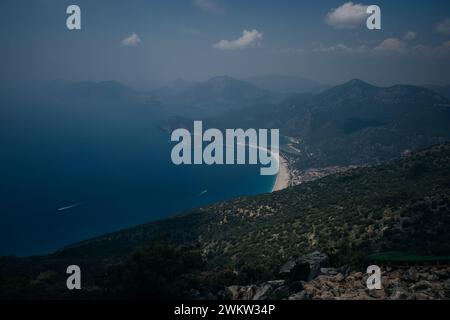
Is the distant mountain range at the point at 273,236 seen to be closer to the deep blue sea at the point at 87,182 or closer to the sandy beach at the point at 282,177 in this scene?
the deep blue sea at the point at 87,182

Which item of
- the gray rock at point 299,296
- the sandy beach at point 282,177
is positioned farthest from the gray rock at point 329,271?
the sandy beach at point 282,177

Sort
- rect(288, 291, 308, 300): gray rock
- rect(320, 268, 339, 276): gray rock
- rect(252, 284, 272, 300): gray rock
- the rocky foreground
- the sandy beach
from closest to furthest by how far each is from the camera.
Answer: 1. the rocky foreground
2. rect(288, 291, 308, 300): gray rock
3. rect(252, 284, 272, 300): gray rock
4. rect(320, 268, 339, 276): gray rock
5. the sandy beach

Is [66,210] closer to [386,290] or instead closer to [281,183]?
[281,183]

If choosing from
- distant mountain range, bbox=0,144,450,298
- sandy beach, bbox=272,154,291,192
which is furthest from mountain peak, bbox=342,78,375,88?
distant mountain range, bbox=0,144,450,298

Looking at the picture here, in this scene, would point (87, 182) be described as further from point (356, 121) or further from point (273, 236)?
point (356, 121)

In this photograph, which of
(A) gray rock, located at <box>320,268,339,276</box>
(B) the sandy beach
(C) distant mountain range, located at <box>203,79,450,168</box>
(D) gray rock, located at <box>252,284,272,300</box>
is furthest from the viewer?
(C) distant mountain range, located at <box>203,79,450,168</box>

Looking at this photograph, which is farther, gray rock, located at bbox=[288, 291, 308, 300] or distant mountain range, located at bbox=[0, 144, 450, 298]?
distant mountain range, located at bbox=[0, 144, 450, 298]

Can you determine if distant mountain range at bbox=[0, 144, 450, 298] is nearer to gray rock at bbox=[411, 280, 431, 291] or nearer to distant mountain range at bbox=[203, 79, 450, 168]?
gray rock at bbox=[411, 280, 431, 291]
